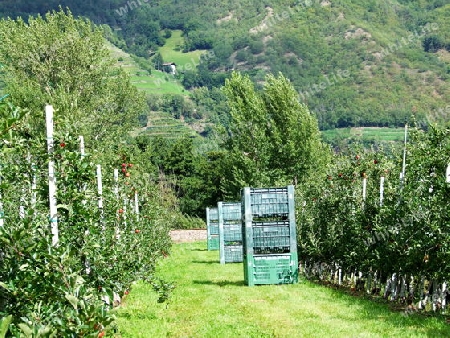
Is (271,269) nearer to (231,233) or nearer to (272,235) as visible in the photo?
(272,235)

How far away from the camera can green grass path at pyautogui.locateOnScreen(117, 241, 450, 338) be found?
869cm

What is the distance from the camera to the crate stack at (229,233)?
22.6m

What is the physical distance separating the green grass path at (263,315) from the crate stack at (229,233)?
7954mm

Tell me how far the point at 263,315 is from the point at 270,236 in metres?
4.44

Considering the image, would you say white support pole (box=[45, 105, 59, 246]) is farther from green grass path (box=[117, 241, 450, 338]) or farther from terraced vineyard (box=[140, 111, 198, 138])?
terraced vineyard (box=[140, 111, 198, 138])

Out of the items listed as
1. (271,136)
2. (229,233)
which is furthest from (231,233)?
(271,136)

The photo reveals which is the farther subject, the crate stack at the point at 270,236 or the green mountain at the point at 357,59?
the green mountain at the point at 357,59

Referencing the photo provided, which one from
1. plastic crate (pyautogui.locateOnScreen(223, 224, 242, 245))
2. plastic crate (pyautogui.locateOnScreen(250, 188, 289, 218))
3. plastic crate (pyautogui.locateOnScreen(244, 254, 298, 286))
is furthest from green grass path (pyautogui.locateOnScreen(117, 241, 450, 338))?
plastic crate (pyautogui.locateOnScreen(223, 224, 242, 245))

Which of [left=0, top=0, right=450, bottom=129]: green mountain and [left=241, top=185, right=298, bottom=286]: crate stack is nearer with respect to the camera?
[left=241, top=185, right=298, bottom=286]: crate stack

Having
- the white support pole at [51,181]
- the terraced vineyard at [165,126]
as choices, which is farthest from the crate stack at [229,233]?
the terraced vineyard at [165,126]

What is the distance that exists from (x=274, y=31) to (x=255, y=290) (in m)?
187

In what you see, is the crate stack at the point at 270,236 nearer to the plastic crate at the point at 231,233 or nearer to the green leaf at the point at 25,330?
the plastic crate at the point at 231,233

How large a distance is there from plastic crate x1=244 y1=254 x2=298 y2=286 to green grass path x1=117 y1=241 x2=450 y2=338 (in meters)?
0.39

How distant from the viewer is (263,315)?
10.0 m
